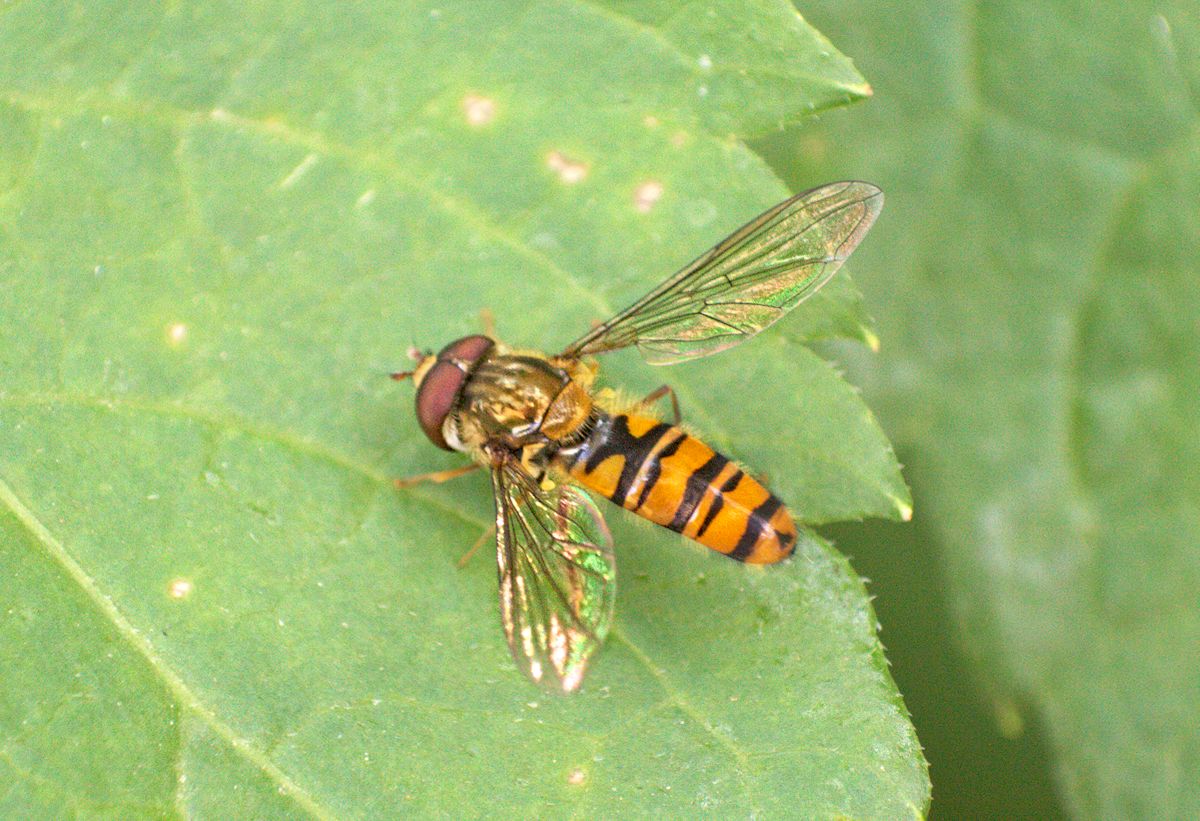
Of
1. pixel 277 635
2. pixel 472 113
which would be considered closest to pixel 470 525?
pixel 277 635

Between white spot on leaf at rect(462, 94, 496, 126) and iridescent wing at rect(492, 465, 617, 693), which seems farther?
white spot on leaf at rect(462, 94, 496, 126)

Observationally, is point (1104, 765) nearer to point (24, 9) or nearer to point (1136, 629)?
point (1136, 629)

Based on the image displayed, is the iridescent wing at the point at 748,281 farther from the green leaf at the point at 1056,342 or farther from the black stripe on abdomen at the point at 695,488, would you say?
the green leaf at the point at 1056,342

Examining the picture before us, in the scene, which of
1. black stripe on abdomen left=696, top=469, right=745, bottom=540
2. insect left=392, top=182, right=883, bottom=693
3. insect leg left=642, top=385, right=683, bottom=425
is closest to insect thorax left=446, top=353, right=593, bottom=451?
insect left=392, top=182, right=883, bottom=693

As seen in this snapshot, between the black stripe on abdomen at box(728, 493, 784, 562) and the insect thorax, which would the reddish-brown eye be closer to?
the insect thorax

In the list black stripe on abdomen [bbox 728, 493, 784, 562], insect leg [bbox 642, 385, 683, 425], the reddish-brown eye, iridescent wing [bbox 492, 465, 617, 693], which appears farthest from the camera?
insect leg [bbox 642, 385, 683, 425]

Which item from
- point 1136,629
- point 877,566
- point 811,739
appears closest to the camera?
point 811,739

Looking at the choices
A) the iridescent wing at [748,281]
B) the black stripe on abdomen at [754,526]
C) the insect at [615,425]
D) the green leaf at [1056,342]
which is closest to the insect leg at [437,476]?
the insect at [615,425]
